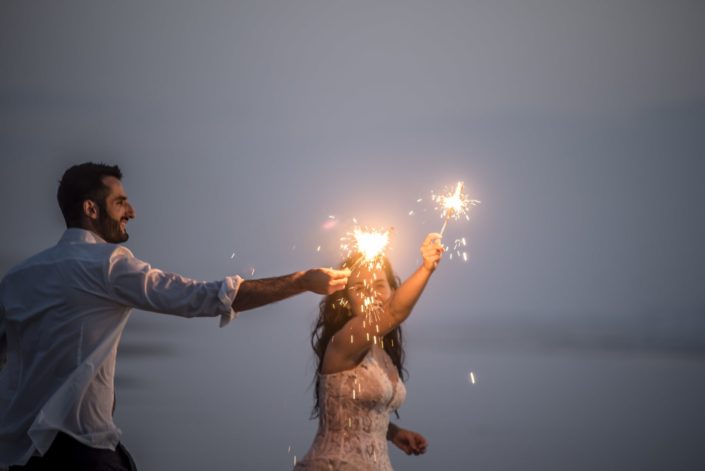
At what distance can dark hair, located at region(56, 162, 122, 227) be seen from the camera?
2844 mm

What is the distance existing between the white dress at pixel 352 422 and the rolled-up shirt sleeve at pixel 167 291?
106cm

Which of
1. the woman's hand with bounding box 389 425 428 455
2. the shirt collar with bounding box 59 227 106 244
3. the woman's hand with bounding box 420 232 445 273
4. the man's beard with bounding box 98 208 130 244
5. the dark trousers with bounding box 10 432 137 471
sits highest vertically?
the woman's hand with bounding box 420 232 445 273

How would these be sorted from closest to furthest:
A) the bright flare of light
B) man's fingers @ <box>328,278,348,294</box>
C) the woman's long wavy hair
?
man's fingers @ <box>328,278,348,294</box> < the bright flare of light < the woman's long wavy hair

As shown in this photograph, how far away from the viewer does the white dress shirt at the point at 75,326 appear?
8.53 ft

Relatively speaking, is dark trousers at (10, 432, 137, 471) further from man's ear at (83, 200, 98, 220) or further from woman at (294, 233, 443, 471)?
woman at (294, 233, 443, 471)

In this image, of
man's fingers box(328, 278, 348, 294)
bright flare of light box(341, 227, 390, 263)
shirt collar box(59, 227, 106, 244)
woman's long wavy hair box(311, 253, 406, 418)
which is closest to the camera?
man's fingers box(328, 278, 348, 294)

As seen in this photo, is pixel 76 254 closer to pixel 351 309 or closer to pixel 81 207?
pixel 81 207

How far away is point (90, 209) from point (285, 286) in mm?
692

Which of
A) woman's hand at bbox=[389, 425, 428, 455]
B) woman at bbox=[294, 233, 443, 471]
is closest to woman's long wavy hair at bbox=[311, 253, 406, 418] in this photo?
woman at bbox=[294, 233, 443, 471]

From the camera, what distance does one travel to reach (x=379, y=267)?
375 centimetres

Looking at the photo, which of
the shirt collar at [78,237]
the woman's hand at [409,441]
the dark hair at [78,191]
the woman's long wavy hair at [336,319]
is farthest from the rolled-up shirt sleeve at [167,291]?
the woman's hand at [409,441]

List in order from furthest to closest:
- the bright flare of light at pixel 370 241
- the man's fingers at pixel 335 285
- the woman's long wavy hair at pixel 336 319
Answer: the woman's long wavy hair at pixel 336 319 → the bright flare of light at pixel 370 241 → the man's fingers at pixel 335 285

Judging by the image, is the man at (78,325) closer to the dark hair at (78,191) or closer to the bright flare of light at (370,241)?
the dark hair at (78,191)

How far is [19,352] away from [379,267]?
4.94 ft
